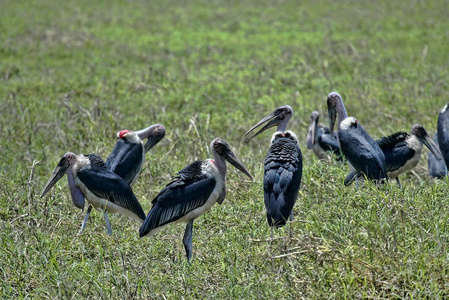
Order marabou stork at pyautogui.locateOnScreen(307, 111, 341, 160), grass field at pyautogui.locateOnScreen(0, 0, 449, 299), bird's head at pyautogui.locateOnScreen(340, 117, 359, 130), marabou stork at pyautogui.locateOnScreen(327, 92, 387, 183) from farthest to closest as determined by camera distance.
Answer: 1. marabou stork at pyautogui.locateOnScreen(307, 111, 341, 160)
2. bird's head at pyautogui.locateOnScreen(340, 117, 359, 130)
3. marabou stork at pyautogui.locateOnScreen(327, 92, 387, 183)
4. grass field at pyautogui.locateOnScreen(0, 0, 449, 299)

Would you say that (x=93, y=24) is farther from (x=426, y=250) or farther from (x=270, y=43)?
(x=426, y=250)

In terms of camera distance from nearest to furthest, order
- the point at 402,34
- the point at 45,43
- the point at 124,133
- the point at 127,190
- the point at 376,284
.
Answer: the point at 376,284 < the point at 127,190 < the point at 124,133 < the point at 45,43 < the point at 402,34

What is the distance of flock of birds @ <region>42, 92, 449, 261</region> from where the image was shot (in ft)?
16.6

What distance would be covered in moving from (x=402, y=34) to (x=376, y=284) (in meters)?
11.3

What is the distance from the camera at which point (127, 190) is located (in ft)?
18.1

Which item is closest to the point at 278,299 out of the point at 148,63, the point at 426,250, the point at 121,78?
the point at 426,250

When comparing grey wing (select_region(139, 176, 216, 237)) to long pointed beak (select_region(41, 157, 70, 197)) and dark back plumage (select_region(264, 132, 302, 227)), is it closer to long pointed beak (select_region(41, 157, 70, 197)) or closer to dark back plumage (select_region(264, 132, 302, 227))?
dark back plumage (select_region(264, 132, 302, 227))

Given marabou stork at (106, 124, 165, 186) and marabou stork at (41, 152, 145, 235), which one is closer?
marabou stork at (41, 152, 145, 235)

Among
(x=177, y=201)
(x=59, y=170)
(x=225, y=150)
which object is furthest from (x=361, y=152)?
(x=59, y=170)

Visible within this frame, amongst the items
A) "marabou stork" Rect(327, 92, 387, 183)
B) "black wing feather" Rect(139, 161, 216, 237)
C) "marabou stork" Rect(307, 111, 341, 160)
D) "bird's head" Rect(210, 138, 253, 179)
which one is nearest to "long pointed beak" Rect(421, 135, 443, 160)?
"marabou stork" Rect(327, 92, 387, 183)

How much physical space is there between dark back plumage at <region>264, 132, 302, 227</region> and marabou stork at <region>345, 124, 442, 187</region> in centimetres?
129

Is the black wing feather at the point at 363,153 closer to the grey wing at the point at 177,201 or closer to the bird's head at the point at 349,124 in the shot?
the bird's head at the point at 349,124

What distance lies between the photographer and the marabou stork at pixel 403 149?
629cm

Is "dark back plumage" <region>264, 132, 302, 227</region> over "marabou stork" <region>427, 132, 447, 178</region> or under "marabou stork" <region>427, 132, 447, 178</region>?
over
